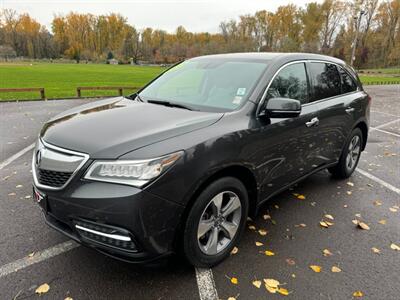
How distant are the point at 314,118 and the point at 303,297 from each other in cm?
200

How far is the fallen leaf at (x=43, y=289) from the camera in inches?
96.9

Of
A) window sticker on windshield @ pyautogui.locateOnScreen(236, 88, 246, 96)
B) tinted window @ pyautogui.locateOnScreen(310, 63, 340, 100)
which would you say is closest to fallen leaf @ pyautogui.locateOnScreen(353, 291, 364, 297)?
window sticker on windshield @ pyautogui.locateOnScreen(236, 88, 246, 96)

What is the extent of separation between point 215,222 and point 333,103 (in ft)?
7.87

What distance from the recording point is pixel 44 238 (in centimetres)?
319

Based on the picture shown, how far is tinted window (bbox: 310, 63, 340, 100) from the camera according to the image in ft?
12.6

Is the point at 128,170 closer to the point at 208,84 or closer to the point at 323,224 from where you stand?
the point at 208,84

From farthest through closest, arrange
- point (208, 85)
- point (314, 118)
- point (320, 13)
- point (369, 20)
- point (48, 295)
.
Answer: point (320, 13)
point (369, 20)
point (314, 118)
point (208, 85)
point (48, 295)

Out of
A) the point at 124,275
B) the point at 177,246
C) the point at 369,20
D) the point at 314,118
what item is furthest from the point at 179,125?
the point at 369,20

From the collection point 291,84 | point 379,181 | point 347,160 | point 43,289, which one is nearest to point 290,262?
point 291,84

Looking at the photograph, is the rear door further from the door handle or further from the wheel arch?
the wheel arch

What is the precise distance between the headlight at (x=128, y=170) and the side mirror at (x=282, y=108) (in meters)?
1.22

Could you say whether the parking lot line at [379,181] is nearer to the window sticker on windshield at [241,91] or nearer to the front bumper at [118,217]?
the window sticker on windshield at [241,91]

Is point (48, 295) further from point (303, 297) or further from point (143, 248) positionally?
point (303, 297)

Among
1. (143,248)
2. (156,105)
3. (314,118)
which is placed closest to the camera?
(143,248)
